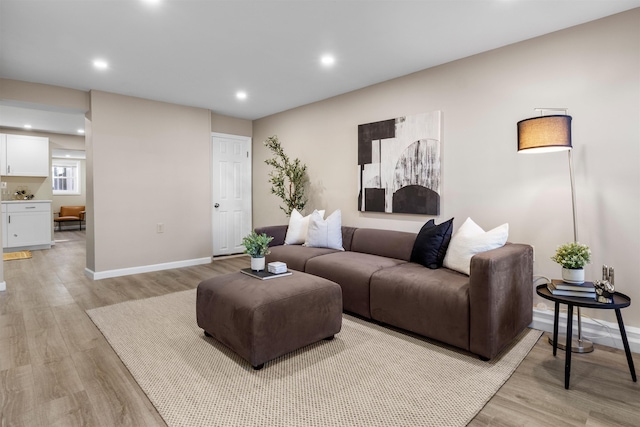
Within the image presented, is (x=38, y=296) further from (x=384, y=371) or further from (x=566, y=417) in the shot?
(x=566, y=417)

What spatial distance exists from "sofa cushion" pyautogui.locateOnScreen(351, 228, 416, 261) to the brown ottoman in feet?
3.79

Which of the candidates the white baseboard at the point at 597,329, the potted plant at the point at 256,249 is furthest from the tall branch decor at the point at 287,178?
the white baseboard at the point at 597,329

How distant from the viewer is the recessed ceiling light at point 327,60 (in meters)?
3.26

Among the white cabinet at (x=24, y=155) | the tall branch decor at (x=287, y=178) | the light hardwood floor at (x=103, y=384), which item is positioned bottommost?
the light hardwood floor at (x=103, y=384)

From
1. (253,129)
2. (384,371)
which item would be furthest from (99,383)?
(253,129)

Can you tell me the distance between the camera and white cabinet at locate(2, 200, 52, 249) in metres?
6.34

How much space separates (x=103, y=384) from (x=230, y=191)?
4.18m

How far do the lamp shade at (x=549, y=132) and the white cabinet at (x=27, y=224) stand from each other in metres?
8.14

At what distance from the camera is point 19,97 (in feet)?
12.9

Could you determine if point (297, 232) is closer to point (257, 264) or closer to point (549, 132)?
point (257, 264)

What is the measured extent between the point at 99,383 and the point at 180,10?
8.22ft

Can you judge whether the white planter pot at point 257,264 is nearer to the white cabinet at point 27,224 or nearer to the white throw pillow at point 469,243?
the white throw pillow at point 469,243

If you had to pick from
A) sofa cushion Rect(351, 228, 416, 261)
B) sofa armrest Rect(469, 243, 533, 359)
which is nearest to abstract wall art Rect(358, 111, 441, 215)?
sofa cushion Rect(351, 228, 416, 261)

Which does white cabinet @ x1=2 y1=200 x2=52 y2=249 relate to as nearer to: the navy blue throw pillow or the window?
the window
